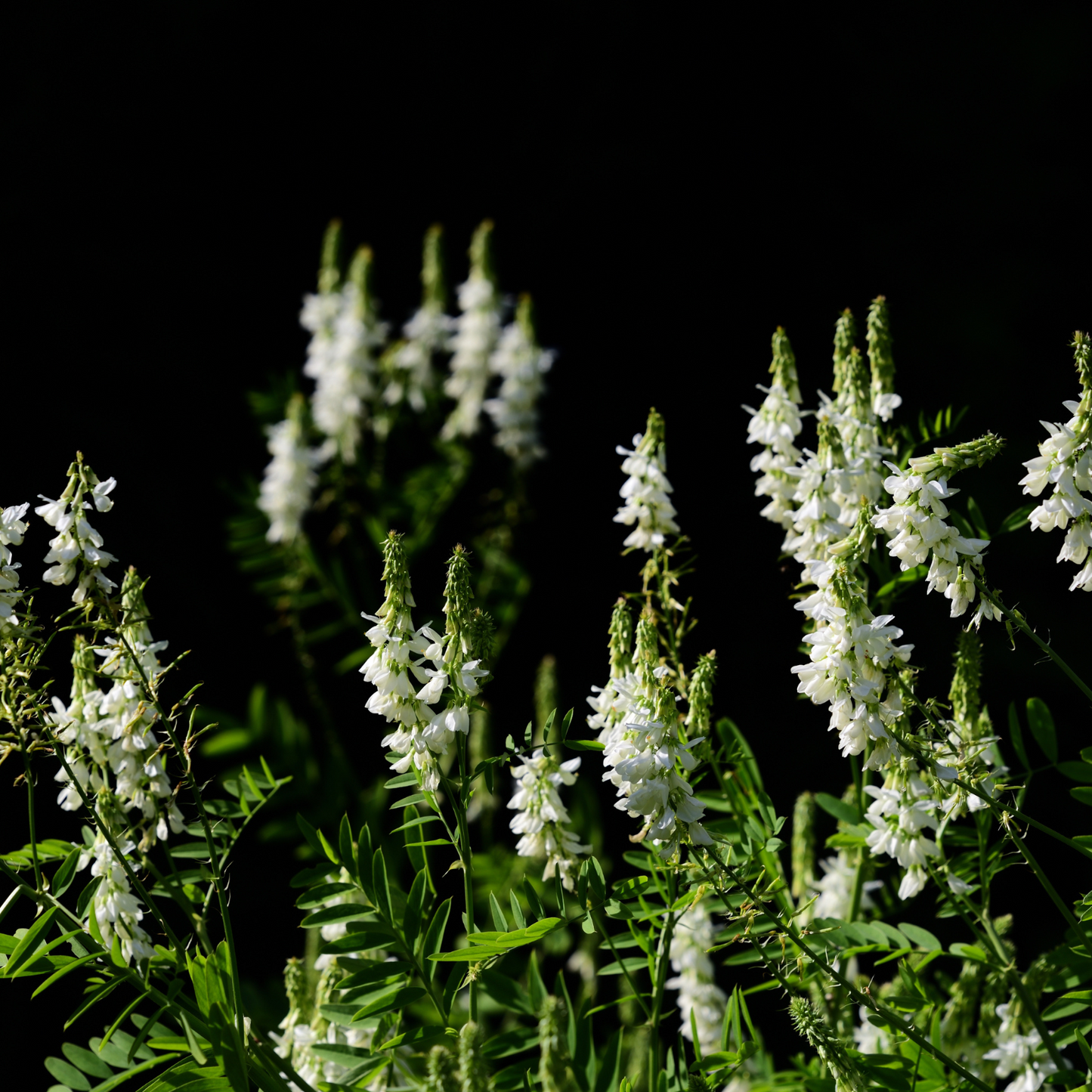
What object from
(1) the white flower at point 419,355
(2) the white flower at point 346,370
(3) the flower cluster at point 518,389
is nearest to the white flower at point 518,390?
(3) the flower cluster at point 518,389

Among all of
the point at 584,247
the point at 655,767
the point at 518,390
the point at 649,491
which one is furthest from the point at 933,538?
the point at 584,247

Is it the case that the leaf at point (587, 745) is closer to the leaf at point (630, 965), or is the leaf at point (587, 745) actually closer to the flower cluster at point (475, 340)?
the leaf at point (630, 965)

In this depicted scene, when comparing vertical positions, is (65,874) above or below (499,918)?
above

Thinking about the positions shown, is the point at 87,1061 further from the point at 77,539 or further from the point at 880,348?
the point at 880,348

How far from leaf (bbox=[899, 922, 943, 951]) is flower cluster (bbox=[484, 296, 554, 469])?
148 cm

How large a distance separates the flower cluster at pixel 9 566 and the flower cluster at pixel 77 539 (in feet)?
0.07

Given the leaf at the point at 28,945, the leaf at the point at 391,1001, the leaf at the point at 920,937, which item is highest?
the leaf at the point at 28,945

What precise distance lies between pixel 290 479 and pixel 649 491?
4.41 ft

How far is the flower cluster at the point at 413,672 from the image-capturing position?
31.2 inches

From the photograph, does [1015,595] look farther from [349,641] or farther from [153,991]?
[153,991]

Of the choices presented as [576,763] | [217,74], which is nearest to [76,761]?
[576,763]

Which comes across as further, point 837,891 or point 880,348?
point 837,891

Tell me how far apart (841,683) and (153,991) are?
52 cm

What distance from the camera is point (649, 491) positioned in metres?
1.03
